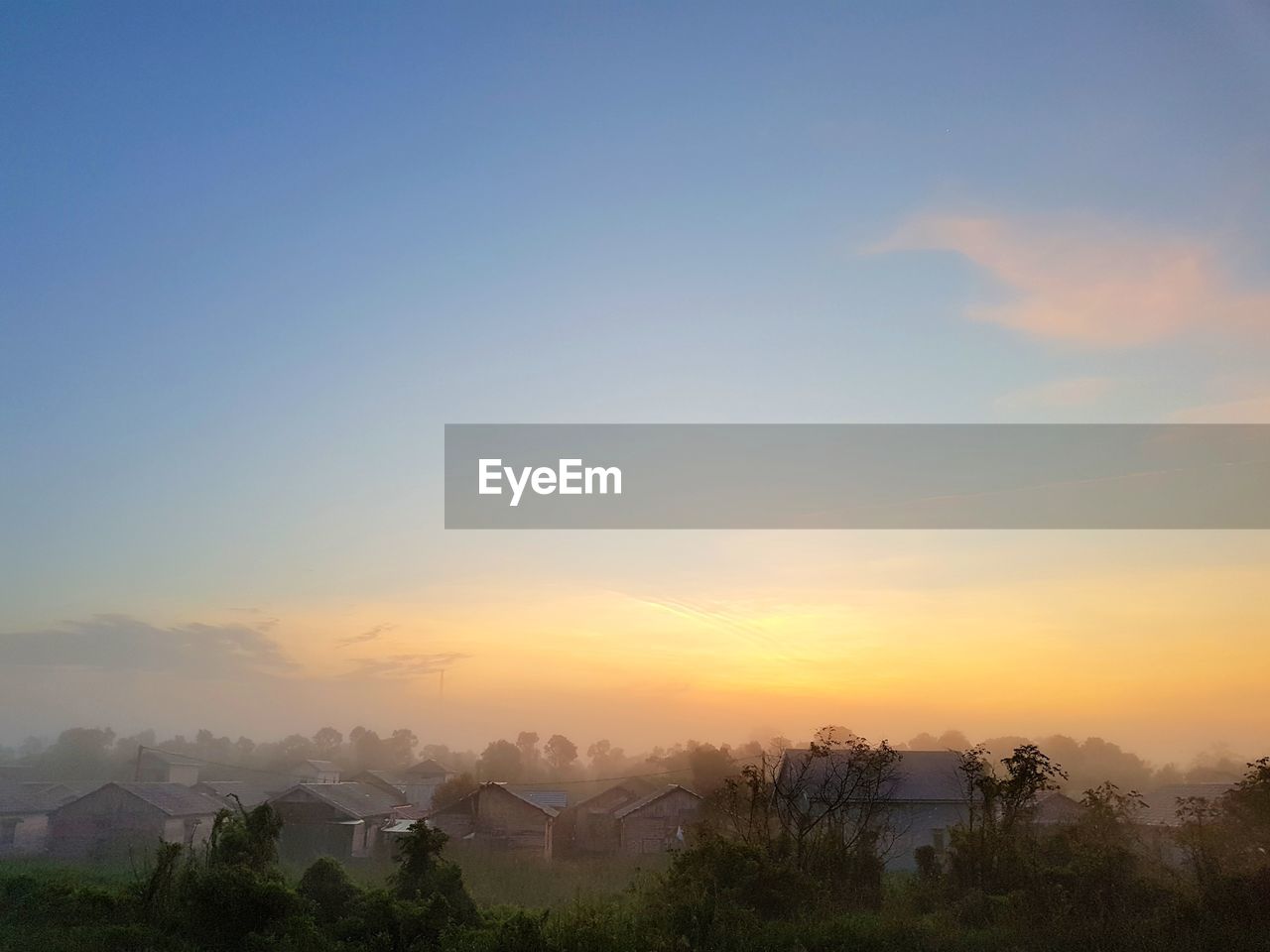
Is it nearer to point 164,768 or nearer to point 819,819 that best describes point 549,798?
point 164,768

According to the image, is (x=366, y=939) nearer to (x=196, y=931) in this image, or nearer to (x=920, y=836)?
(x=196, y=931)

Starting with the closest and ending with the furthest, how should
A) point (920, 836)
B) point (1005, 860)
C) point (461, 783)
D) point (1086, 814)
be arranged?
1. point (1005, 860)
2. point (1086, 814)
3. point (920, 836)
4. point (461, 783)

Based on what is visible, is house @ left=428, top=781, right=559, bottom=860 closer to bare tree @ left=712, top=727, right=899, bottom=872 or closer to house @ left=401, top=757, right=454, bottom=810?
bare tree @ left=712, top=727, right=899, bottom=872

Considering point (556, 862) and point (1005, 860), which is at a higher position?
point (1005, 860)

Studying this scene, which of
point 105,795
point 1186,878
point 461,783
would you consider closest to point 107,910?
point 1186,878

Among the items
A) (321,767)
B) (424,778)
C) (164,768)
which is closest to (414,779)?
(424,778)

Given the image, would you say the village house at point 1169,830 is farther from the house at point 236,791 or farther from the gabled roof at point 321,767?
the gabled roof at point 321,767

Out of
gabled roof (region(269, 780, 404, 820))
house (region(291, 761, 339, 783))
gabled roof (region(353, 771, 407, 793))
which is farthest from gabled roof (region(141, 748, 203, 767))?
gabled roof (region(269, 780, 404, 820))
